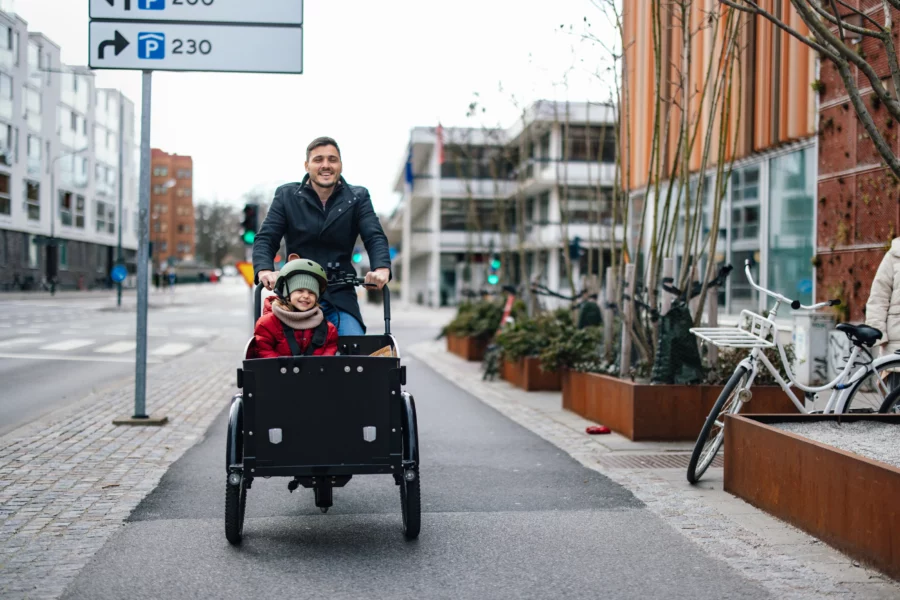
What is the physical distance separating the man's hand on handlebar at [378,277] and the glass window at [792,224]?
985cm

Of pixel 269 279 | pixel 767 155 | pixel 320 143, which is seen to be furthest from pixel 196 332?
pixel 269 279

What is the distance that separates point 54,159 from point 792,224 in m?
10.1

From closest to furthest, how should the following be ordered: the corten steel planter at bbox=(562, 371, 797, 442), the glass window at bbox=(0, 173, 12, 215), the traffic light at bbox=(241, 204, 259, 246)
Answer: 1. the corten steel planter at bbox=(562, 371, 797, 442)
2. the glass window at bbox=(0, 173, 12, 215)
3. the traffic light at bbox=(241, 204, 259, 246)

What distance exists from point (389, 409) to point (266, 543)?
3.00 ft

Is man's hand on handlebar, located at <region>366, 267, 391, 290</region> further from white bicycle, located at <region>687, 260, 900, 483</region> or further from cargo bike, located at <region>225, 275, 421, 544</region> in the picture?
white bicycle, located at <region>687, 260, 900, 483</region>

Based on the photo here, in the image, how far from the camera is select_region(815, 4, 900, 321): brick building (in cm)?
1141

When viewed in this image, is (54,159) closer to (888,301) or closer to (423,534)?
(423,534)

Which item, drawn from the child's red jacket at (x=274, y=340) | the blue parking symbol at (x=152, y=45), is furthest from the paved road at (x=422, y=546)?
the blue parking symbol at (x=152, y=45)

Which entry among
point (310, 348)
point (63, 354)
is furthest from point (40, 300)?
point (310, 348)

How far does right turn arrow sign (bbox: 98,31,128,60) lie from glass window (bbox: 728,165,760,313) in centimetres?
1023

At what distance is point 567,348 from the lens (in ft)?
35.0

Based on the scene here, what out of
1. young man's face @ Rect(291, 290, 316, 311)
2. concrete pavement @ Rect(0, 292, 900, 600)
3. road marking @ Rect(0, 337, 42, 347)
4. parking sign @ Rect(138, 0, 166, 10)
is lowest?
concrete pavement @ Rect(0, 292, 900, 600)

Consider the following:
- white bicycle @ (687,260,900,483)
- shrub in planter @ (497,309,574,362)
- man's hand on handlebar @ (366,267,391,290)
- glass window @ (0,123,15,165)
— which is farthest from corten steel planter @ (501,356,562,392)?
man's hand on handlebar @ (366,267,391,290)

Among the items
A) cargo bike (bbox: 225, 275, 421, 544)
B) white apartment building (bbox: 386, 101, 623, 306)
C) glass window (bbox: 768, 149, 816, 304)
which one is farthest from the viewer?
white apartment building (bbox: 386, 101, 623, 306)
